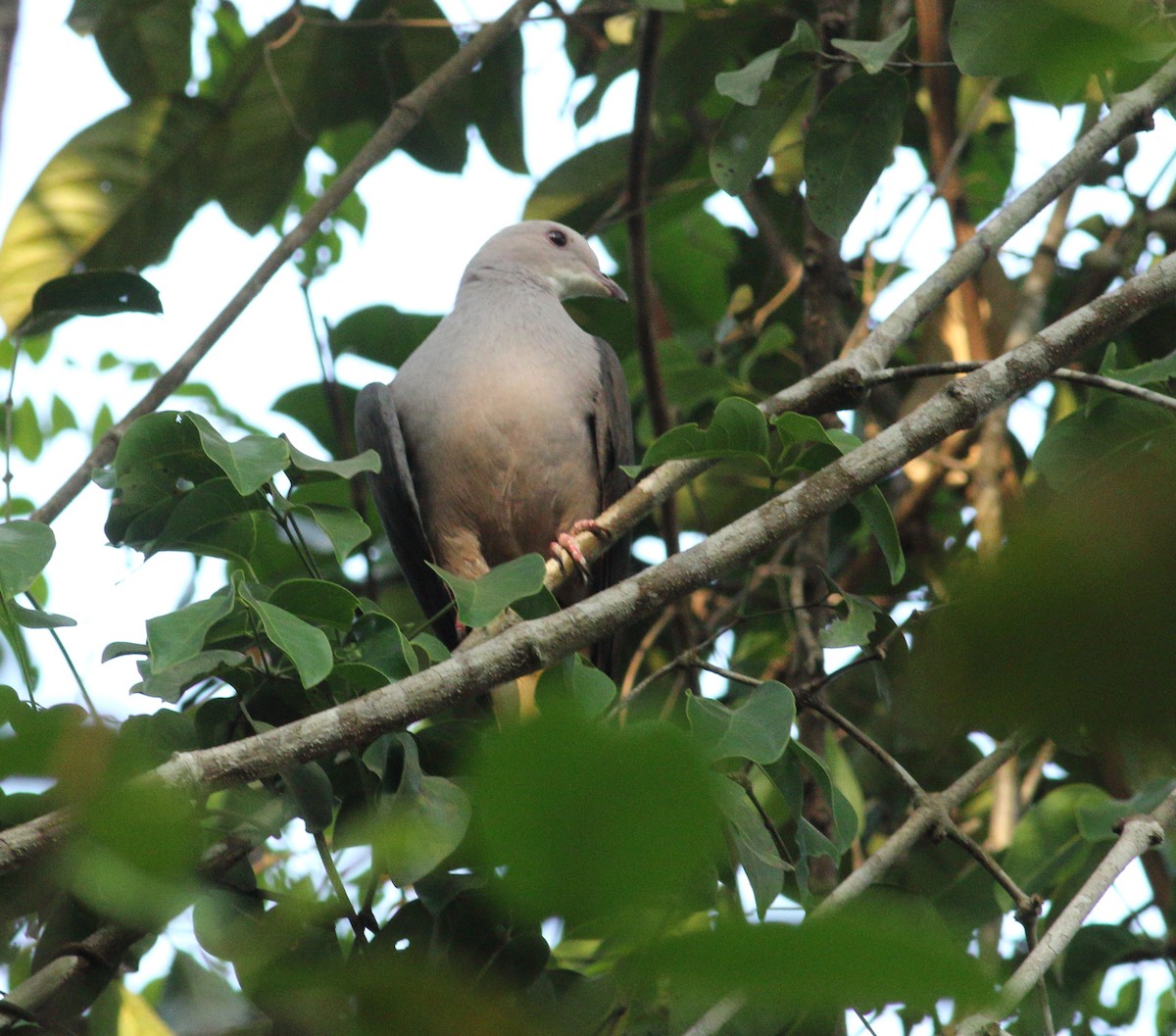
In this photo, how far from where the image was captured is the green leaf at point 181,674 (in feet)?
6.67

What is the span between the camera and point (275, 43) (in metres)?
4.23

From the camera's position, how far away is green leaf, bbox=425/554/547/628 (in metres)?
2.04

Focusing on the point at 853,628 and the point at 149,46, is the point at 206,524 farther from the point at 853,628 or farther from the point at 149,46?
the point at 149,46

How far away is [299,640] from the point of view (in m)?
1.91

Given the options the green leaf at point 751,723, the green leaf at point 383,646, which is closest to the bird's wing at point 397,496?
the green leaf at point 383,646

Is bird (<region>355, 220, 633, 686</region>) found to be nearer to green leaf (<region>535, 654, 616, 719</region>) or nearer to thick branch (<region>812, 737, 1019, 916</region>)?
thick branch (<region>812, 737, 1019, 916</region>)

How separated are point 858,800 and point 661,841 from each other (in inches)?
119

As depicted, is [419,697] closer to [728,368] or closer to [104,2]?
[728,368]

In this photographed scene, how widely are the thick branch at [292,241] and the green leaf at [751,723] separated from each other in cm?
145

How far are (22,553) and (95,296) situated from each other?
105 centimetres

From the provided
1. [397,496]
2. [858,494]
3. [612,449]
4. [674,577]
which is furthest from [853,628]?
[397,496]

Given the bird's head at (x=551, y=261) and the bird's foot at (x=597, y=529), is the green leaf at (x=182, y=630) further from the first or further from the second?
the bird's head at (x=551, y=261)

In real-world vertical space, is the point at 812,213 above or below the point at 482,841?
below

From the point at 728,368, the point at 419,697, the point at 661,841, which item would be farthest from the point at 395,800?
the point at 728,368
